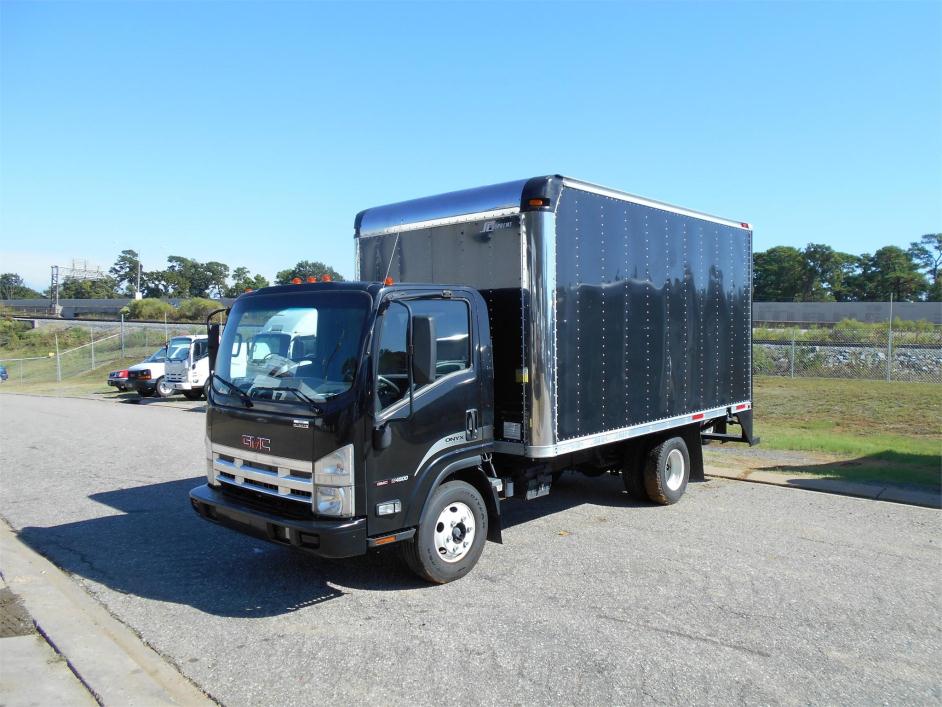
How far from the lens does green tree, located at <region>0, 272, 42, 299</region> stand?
482ft

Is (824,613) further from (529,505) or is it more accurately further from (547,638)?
(529,505)

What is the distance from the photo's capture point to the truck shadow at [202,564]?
5395mm

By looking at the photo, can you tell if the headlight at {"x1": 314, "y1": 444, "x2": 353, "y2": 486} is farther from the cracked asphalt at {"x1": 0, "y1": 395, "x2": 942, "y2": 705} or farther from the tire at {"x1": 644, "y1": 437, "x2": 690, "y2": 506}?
the tire at {"x1": 644, "y1": 437, "x2": 690, "y2": 506}

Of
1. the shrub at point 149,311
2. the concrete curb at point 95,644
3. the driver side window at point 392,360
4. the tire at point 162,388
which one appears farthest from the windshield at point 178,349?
the shrub at point 149,311

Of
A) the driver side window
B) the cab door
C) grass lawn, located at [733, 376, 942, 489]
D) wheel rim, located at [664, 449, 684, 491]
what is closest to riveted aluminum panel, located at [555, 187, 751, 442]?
wheel rim, located at [664, 449, 684, 491]

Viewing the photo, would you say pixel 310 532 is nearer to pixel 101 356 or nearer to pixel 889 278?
pixel 101 356

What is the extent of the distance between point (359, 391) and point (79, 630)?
2.46 m

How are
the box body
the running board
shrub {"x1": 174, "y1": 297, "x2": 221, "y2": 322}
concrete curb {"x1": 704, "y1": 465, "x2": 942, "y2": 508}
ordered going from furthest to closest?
shrub {"x1": 174, "y1": 297, "x2": 221, "y2": 322}
the running board
concrete curb {"x1": 704, "y1": 465, "x2": 942, "y2": 508}
the box body

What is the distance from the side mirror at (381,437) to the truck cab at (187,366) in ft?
60.2

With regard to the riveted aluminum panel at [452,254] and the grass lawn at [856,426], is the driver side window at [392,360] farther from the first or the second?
the grass lawn at [856,426]

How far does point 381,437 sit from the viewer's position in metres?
4.98

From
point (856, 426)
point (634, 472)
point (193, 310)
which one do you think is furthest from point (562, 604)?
point (193, 310)

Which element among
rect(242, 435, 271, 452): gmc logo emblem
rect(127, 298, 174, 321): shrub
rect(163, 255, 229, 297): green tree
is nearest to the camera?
rect(242, 435, 271, 452): gmc logo emblem

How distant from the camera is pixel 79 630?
4.76 metres
